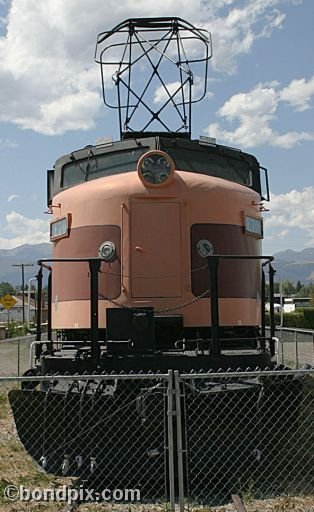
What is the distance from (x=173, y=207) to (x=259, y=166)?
2.19 m

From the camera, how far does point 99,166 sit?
819cm

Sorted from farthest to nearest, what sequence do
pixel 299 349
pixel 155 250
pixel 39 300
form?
1. pixel 299 349
2. pixel 39 300
3. pixel 155 250

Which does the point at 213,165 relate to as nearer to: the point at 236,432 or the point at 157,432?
the point at 236,432

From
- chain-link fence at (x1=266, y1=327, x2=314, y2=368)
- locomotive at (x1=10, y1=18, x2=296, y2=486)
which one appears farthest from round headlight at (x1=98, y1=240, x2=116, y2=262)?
chain-link fence at (x1=266, y1=327, x2=314, y2=368)

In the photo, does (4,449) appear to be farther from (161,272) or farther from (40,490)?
(161,272)

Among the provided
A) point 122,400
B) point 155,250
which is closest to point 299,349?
point 155,250

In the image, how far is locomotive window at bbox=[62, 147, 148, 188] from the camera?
791 cm

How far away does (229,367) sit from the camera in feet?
21.1

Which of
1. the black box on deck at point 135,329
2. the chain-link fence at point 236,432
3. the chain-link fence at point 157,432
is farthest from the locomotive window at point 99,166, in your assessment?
the chain-link fence at point 236,432

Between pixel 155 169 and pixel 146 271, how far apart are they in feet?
4.19

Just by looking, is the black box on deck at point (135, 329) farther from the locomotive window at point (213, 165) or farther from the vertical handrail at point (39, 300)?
the locomotive window at point (213, 165)

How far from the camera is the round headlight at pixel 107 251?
7.37m

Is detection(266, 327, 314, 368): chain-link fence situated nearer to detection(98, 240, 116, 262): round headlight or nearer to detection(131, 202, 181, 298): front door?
detection(131, 202, 181, 298): front door

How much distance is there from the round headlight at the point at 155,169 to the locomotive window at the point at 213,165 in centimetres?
54
